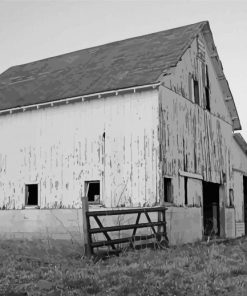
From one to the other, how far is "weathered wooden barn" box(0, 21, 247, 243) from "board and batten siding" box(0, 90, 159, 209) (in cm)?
4

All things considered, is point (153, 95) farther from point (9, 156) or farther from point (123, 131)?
point (9, 156)

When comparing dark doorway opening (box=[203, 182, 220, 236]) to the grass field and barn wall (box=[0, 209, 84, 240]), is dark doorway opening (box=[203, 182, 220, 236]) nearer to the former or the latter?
barn wall (box=[0, 209, 84, 240])

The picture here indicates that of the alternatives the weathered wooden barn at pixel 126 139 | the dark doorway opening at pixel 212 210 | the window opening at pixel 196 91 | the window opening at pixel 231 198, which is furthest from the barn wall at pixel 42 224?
the window opening at pixel 231 198

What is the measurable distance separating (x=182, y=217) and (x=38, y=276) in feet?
29.1

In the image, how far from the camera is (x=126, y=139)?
16.0m

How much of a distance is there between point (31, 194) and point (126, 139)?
5353 millimetres

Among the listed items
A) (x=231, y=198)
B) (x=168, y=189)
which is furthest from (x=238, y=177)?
(x=168, y=189)

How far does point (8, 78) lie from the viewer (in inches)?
961

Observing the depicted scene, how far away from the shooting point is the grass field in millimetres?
7191

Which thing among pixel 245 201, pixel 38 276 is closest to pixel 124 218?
pixel 38 276

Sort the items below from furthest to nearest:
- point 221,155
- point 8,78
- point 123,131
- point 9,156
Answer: point 8,78
point 221,155
point 9,156
point 123,131

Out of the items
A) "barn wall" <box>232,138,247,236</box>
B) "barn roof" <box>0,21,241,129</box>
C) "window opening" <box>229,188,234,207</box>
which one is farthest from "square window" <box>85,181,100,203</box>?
"barn wall" <box>232,138,247,236</box>

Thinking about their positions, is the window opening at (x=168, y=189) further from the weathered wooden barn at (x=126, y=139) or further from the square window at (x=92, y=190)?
the square window at (x=92, y=190)

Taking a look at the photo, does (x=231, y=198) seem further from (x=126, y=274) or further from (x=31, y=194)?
(x=126, y=274)
